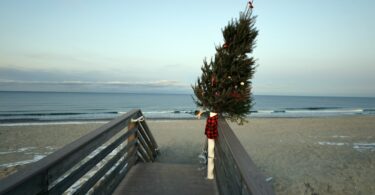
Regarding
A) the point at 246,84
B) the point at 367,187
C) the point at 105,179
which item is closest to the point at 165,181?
the point at 105,179

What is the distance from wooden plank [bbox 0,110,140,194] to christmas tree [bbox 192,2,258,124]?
6.90 feet

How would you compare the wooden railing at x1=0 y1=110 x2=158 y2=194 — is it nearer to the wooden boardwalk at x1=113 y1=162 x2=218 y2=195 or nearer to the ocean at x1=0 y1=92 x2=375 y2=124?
the wooden boardwalk at x1=113 y1=162 x2=218 y2=195

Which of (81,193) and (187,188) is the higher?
(81,193)

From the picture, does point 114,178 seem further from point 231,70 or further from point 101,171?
point 231,70

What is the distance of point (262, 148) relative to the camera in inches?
382

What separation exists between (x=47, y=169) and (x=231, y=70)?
3.08 m

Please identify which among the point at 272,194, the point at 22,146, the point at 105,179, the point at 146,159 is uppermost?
the point at 272,194

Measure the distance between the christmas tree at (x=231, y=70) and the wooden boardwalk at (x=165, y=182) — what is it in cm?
115

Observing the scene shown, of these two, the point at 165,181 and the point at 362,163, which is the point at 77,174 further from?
the point at 362,163

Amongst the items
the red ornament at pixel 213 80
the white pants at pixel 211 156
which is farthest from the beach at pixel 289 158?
the red ornament at pixel 213 80

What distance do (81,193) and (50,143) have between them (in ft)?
32.3

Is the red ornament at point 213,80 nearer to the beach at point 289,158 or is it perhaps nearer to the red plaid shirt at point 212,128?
the red plaid shirt at point 212,128

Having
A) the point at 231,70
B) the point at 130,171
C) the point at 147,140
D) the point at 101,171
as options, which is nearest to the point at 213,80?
the point at 231,70

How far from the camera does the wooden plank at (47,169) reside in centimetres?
140
